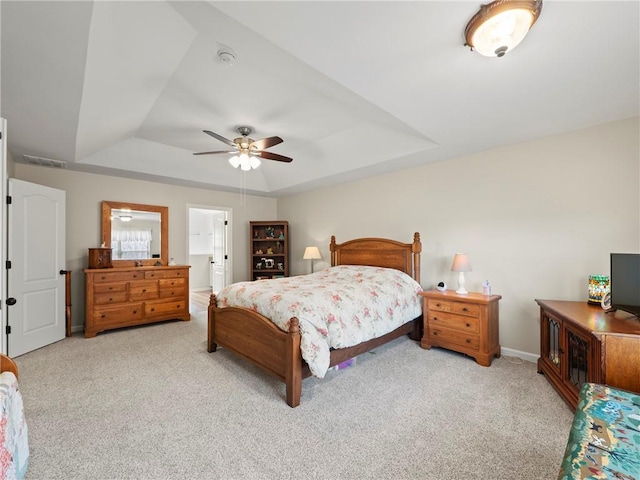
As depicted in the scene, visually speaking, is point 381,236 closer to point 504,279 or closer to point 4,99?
point 504,279

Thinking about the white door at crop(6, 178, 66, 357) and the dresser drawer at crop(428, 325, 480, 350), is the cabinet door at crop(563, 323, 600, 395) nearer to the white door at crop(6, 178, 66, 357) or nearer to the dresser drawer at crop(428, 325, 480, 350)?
the dresser drawer at crop(428, 325, 480, 350)

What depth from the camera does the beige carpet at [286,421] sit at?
5.46ft

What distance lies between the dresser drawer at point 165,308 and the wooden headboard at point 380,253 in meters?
2.73

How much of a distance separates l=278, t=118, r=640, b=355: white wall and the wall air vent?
15.6 ft

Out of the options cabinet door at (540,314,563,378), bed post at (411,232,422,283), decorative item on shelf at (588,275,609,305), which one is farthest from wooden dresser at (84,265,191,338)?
decorative item on shelf at (588,275,609,305)

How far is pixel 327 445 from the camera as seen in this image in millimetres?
1836

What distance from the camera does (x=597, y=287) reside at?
8.42ft

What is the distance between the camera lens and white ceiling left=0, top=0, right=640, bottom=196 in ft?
5.15

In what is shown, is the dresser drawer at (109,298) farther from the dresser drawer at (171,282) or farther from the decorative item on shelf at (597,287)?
the decorative item on shelf at (597,287)

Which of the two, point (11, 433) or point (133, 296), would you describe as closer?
point (11, 433)

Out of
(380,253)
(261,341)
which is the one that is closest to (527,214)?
(380,253)

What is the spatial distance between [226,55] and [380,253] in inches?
127

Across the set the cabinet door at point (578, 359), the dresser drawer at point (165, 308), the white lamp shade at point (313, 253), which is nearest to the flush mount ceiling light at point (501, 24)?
the cabinet door at point (578, 359)

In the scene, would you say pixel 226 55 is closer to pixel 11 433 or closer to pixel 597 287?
pixel 11 433
